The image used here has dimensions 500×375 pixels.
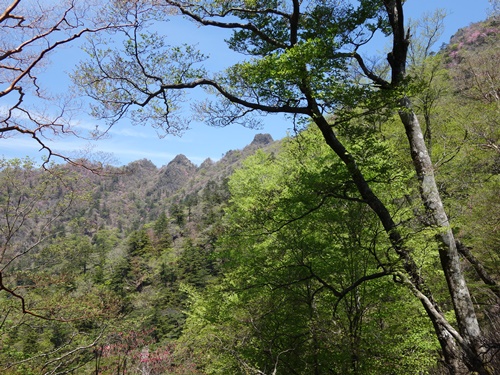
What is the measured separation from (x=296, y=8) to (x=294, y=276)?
15.1 feet

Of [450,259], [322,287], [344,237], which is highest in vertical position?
[344,237]

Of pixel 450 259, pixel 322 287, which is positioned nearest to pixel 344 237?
pixel 322 287

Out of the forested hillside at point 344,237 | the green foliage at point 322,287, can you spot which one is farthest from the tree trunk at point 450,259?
the green foliage at point 322,287

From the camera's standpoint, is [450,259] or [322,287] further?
[322,287]

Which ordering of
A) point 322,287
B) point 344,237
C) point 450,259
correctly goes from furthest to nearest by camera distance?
1. point 344,237
2. point 322,287
3. point 450,259

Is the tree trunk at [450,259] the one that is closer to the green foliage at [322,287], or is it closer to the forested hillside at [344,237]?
the forested hillside at [344,237]

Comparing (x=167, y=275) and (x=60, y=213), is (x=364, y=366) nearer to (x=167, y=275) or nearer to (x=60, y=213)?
(x=60, y=213)

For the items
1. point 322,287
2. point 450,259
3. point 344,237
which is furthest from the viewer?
point 344,237

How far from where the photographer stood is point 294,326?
6148 millimetres

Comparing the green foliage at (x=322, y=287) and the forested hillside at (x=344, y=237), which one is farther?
the green foliage at (x=322, y=287)

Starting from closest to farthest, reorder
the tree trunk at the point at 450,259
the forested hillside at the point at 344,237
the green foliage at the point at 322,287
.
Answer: the tree trunk at the point at 450,259
the forested hillside at the point at 344,237
the green foliage at the point at 322,287

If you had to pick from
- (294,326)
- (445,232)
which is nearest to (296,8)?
(445,232)

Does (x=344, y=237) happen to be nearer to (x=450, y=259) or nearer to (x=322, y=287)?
(x=322, y=287)

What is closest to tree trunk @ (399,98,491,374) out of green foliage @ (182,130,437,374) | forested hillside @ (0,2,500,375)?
forested hillside @ (0,2,500,375)
